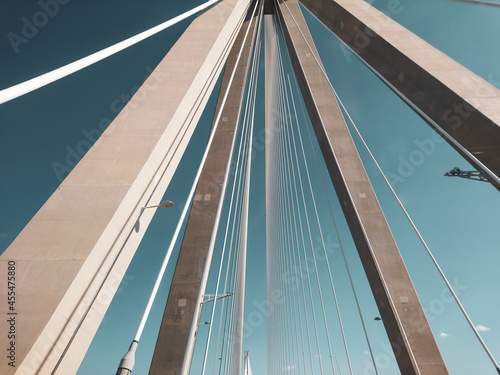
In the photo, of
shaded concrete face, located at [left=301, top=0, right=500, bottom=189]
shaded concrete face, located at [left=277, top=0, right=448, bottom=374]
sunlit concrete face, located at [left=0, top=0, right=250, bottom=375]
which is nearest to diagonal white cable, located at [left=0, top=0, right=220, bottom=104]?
sunlit concrete face, located at [left=0, top=0, right=250, bottom=375]

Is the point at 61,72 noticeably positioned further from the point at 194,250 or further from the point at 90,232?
the point at 194,250

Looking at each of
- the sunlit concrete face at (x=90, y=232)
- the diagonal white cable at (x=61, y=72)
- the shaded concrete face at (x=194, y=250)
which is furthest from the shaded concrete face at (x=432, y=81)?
the shaded concrete face at (x=194, y=250)

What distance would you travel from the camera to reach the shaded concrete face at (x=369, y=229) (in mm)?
5602

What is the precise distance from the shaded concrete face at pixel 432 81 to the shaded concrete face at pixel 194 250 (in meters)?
4.51

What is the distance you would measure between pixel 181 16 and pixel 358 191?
526 cm

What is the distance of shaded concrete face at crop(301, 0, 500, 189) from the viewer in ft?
10.5

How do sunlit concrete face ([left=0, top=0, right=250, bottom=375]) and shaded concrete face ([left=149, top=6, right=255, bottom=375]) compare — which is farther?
shaded concrete face ([left=149, top=6, right=255, bottom=375])

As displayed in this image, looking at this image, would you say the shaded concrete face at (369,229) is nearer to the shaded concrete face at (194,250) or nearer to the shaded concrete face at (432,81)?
the shaded concrete face at (432,81)

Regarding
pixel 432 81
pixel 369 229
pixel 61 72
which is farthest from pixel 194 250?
pixel 432 81

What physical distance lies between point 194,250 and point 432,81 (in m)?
6.33

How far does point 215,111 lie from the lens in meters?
9.89

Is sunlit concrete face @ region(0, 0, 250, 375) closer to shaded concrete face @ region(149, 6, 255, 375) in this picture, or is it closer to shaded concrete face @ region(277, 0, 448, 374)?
shaded concrete face @ region(149, 6, 255, 375)

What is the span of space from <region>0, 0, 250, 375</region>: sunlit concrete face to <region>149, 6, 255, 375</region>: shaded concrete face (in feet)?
10.2

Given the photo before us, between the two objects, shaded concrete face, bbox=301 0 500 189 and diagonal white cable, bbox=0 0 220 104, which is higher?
shaded concrete face, bbox=301 0 500 189
